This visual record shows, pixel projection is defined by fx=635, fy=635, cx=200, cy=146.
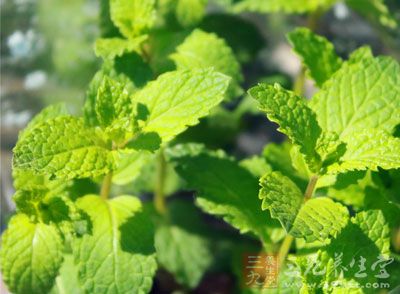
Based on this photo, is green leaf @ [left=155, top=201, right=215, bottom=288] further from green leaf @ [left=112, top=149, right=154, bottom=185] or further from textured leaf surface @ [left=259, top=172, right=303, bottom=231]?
textured leaf surface @ [left=259, top=172, right=303, bottom=231]

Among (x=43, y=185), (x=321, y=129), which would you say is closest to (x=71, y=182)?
(x=43, y=185)

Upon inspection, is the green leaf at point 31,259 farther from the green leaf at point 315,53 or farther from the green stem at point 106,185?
the green leaf at point 315,53

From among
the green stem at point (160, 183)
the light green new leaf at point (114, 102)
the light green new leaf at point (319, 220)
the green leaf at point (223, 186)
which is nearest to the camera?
the light green new leaf at point (319, 220)

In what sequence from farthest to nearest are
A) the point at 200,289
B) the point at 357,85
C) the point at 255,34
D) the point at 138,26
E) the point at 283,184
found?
1. the point at 255,34
2. the point at 200,289
3. the point at 138,26
4. the point at 357,85
5. the point at 283,184

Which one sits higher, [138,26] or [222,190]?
[138,26]

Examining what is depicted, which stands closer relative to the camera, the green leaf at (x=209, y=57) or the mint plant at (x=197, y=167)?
the mint plant at (x=197, y=167)

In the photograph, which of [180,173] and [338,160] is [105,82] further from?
[338,160]

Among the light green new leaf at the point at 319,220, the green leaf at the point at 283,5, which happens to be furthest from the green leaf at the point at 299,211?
the green leaf at the point at 283,5

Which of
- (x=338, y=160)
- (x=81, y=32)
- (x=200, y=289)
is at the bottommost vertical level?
(x=200, y=289)
